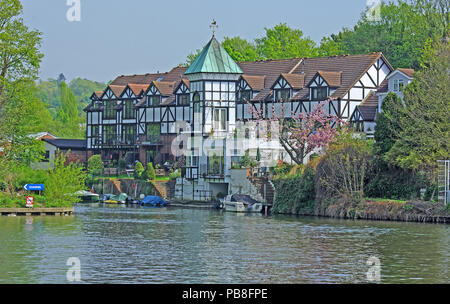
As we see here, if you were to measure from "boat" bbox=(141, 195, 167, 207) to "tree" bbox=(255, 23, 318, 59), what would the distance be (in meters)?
32.8

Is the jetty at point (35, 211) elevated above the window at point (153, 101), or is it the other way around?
the window at point (153, 101)

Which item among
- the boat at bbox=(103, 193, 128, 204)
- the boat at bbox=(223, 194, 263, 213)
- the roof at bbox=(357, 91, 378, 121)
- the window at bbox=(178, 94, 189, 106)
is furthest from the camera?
the window at bbox=(178, 94, 189, 106)

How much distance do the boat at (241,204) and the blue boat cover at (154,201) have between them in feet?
32.5

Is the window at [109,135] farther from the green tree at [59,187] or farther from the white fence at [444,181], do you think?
the white fence at [444,181]

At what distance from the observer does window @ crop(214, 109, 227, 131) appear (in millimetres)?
90188

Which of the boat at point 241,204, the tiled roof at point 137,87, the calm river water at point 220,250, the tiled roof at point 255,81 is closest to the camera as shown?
the calm river water at point 220,250

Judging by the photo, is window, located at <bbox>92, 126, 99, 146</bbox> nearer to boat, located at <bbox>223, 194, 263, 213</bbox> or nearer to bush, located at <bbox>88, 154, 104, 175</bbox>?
bush, located at <bbox>88, 154, 104, 175</bbox>

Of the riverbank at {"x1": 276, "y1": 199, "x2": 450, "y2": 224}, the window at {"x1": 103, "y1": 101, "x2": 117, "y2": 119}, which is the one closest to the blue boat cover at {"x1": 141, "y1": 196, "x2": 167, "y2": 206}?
the riverbank at {"x1": 276, "y1": 199, "x2": 450, "y2": 224}

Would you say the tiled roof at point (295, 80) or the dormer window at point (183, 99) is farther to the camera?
the dormer window at point (183, 99)

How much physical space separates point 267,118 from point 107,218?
28.0 meters

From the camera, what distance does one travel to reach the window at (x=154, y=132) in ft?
349

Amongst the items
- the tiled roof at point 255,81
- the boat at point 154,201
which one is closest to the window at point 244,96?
the tiled roof at point 255,81
